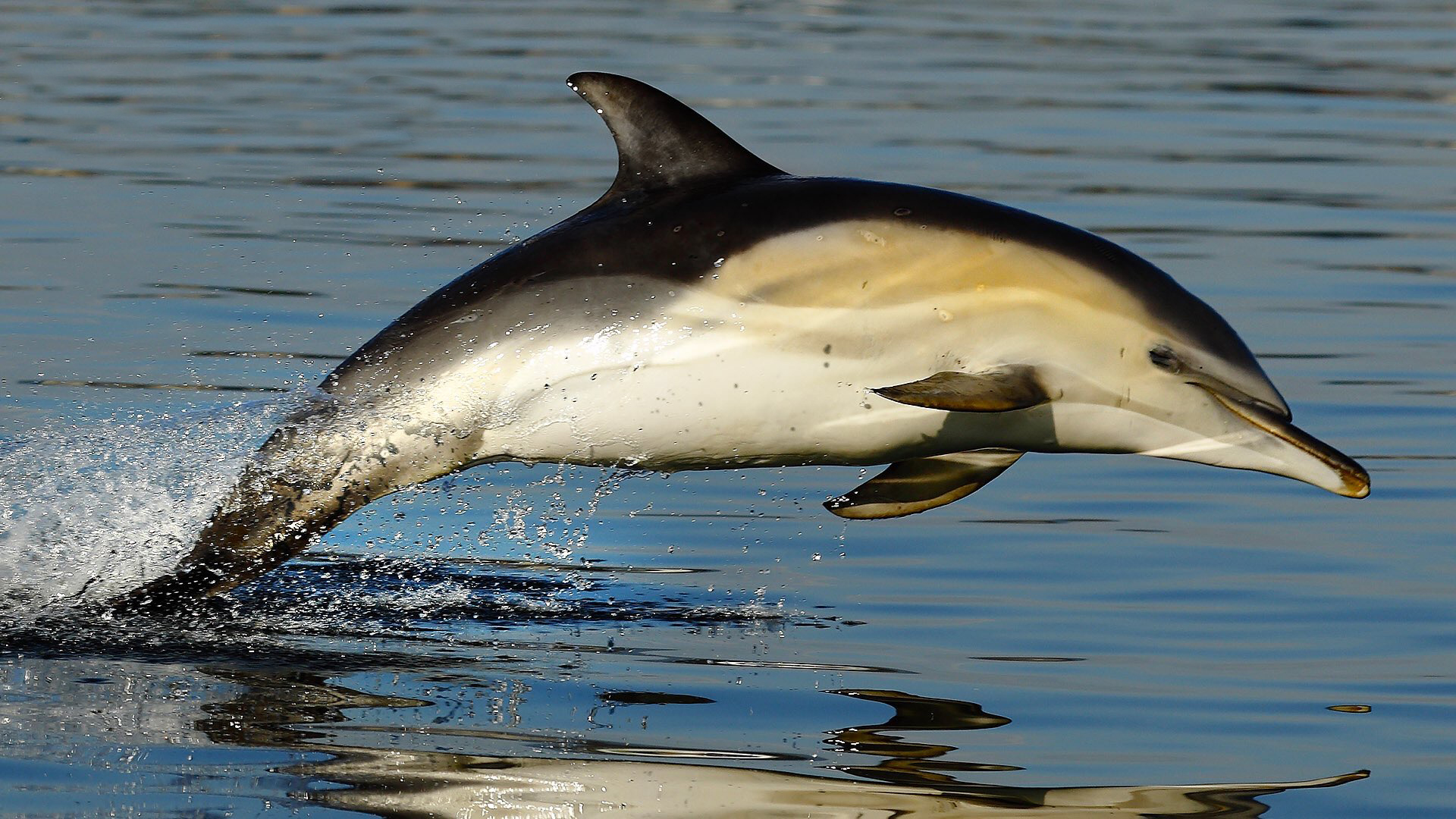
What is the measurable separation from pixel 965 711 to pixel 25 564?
3715 mm

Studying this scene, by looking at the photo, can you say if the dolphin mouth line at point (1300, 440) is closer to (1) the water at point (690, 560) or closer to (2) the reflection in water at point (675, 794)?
(1) the water at point (690, 560)

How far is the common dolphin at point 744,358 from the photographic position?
7.98 m

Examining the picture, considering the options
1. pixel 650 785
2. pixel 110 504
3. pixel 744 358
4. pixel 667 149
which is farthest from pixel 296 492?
pixel 650 785

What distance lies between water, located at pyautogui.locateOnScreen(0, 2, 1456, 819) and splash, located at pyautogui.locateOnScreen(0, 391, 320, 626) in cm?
3

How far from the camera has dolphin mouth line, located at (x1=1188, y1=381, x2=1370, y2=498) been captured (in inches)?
314

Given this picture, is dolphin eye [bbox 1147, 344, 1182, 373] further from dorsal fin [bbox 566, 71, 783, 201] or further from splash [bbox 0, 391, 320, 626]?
splash [bbox 0, 391, 320, 626]

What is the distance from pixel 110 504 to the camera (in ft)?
30.0

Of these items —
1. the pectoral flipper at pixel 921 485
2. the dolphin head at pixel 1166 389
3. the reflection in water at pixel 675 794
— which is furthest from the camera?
the pectoral flipper at pixel 921 485

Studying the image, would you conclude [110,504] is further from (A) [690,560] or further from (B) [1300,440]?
(B) [1300,440]

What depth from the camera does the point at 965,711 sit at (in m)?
7.04

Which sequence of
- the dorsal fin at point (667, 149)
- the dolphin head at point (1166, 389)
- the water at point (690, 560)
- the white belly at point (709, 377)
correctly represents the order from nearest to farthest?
the water at point (690, 560) < the white belly at point (709, 377) < the dolphin head at point (1166, 389) < the dorsal fin at point (667, 149)

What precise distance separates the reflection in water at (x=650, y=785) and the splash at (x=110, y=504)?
1.72 meters

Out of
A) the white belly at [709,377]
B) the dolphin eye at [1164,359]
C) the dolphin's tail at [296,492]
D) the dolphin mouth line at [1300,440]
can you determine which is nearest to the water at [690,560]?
the dolphin's tail at [296,492]

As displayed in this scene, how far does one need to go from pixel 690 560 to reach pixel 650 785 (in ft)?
10.7
